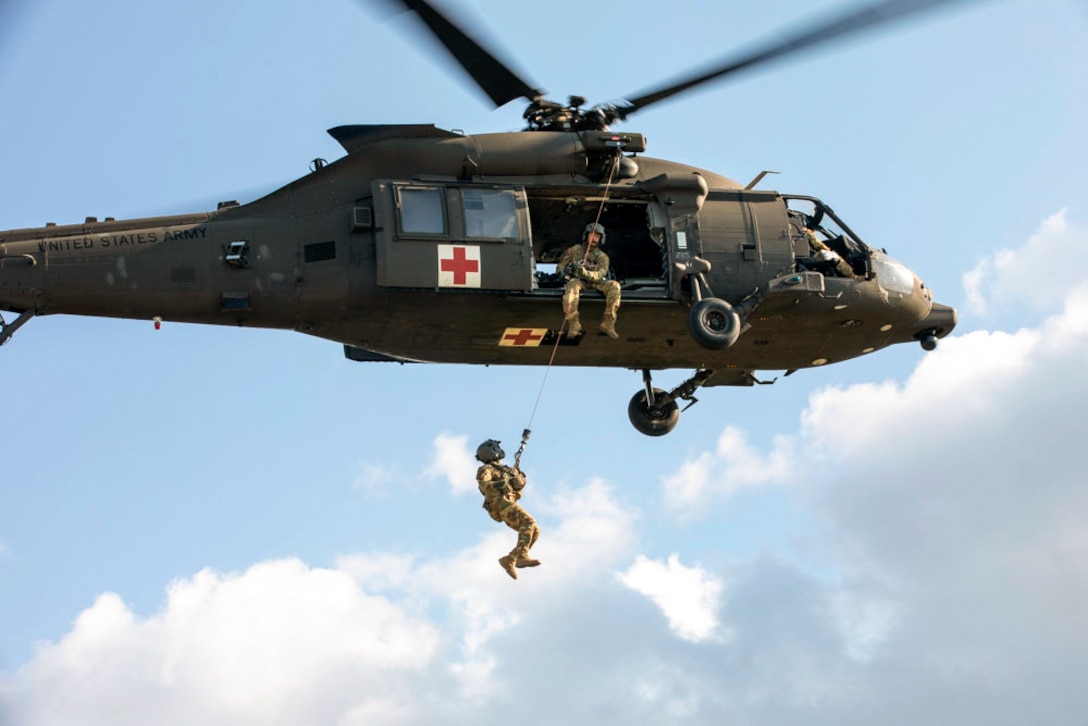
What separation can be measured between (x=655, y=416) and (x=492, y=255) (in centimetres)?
530

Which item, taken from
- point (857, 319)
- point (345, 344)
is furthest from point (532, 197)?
point (857, 319)

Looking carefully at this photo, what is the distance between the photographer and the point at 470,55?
70.5 ft

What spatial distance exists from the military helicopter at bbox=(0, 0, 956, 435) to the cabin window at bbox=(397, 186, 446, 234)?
25 mm

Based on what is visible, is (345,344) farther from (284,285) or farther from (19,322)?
(19,322)

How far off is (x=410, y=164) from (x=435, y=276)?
1866mm

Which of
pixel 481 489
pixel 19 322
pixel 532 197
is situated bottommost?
pixel 481 489

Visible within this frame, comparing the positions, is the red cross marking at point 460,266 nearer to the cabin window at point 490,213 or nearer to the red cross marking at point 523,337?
the cabin window at point 490,213

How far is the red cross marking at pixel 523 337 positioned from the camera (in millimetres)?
22766

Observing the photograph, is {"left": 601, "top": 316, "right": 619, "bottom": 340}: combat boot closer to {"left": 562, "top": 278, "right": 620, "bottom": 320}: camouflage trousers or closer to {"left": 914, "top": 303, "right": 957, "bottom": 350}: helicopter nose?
{"left": 562, "top": 278, "right": 620, "bottom": 320}: camouflage trousers

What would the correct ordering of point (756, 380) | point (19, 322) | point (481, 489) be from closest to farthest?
1. point (19, 322)
2. point (481, 489)
3. point (756, 380)

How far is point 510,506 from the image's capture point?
22578 mm

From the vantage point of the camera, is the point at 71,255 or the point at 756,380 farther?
the point at 756,380

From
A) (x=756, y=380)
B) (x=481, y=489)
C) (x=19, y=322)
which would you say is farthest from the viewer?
(x=756, y=380)

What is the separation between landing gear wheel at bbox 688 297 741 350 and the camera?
22.1 m
